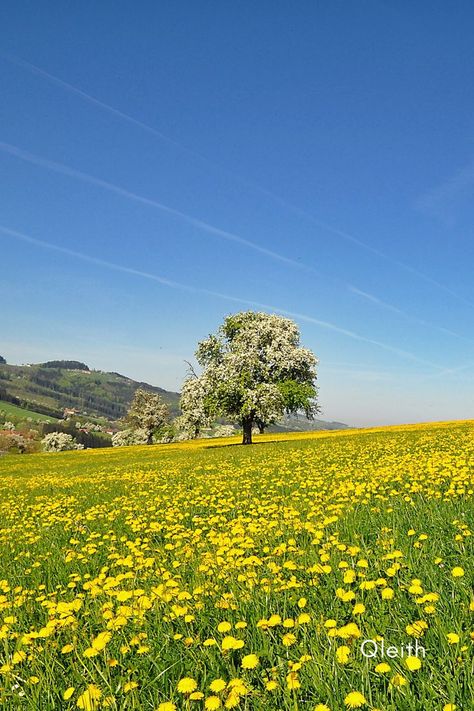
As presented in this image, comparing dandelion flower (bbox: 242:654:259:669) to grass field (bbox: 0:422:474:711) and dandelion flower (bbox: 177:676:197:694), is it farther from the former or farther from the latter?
dandelion flower (bbox: 177:676:197:694)

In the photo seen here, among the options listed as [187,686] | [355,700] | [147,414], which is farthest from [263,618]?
[147,414]

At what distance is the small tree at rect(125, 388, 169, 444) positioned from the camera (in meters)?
87.9

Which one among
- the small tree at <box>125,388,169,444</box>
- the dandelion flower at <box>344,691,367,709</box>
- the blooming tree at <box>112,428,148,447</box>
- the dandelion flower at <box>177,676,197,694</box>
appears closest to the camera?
the dandelion flower at <box>344,691,367,709</box>

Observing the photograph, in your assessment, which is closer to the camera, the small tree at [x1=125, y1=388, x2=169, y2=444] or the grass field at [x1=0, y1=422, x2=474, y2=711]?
the grass field at [x1=0, y1=422, x2=474, y2=711]

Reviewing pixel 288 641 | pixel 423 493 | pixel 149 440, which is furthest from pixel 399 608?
pixel 149 440

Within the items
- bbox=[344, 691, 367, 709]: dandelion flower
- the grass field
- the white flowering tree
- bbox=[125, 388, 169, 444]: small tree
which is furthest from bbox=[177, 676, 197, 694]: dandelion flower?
bbox=[125, 388, 169, 444]: small tree

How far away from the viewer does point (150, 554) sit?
6.75 metres

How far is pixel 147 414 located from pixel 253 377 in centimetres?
5099

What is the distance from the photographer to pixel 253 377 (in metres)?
41.4

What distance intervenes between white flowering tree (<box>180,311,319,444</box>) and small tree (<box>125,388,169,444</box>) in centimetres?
4394

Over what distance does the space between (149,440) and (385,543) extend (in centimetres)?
8875

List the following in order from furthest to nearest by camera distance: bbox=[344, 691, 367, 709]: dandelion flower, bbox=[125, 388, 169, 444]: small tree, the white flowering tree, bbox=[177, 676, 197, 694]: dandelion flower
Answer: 1. bbox=[125, 388, 169, 444]: small tree
2. the white flowering tree
3. bbox=[177, 676, 197, 694]: dandelion flower
4. bbox=[344, 691, 367, 709]: dandelion flower

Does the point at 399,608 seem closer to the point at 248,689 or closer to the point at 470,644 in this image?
the point at 470,644

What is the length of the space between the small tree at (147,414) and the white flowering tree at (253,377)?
43.9 m
